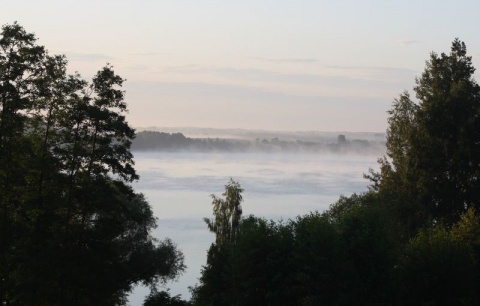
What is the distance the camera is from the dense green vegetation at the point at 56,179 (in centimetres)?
4209

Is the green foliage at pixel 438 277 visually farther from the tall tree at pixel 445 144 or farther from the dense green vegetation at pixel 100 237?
the tall tree at pixel 445 144

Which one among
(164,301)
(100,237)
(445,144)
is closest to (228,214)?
(164,301)

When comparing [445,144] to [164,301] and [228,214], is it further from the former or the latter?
[164,301]

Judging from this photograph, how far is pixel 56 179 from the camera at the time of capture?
42812 mm

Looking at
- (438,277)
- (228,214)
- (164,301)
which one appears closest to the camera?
(438,277)

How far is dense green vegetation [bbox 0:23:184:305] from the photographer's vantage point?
42.1m

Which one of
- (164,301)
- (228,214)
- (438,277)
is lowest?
(164,301)

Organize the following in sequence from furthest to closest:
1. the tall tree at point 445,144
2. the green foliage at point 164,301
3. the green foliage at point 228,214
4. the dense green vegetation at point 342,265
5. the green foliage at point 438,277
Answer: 1. the green foliage at point 228,214
2. the tall tree at point 445,144
3. the green foliage at point 164,301
4. the green foliage at point 438,277
5. the dense green vegetation at point 342,265

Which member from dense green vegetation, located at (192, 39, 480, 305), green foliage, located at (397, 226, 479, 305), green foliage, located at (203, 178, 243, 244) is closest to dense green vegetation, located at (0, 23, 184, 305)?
dense green vegetation, located at (192, 39, 480, 305)

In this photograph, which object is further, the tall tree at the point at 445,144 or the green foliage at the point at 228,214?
the green foliage at the point at 228,214

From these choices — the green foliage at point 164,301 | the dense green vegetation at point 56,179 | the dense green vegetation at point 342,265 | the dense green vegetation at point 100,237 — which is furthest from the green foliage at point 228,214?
the dense green vegetation at point 56,179

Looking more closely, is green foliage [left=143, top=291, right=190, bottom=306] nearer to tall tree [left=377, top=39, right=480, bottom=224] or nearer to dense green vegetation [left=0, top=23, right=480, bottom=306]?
dense green vegetation [left=0, top=23, right=480, bottom=306]

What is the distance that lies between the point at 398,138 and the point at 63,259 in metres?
43.5

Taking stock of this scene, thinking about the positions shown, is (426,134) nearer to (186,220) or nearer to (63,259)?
(63,259)
